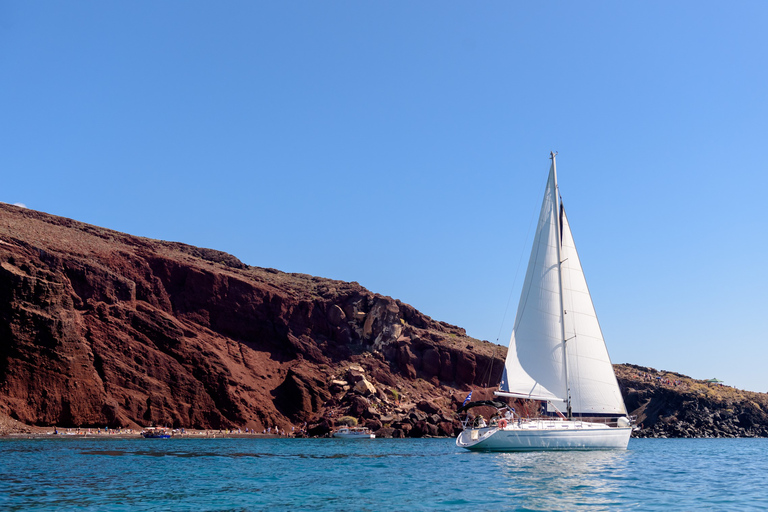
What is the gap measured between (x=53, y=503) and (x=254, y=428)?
61.4 m

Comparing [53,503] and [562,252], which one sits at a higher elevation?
[562,252]

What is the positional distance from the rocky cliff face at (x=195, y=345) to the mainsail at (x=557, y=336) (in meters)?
40.9

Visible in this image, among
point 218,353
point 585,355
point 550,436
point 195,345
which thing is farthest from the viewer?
point 218,353

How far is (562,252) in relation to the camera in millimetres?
41031

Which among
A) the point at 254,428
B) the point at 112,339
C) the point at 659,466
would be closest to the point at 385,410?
the point at 254,428

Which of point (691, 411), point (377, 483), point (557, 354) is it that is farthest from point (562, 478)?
point (691, 411)

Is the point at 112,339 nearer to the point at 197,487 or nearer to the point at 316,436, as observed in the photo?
the point at 316,436

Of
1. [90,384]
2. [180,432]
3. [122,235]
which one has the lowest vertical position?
[180,432]

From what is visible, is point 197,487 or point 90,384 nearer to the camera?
point 197,487

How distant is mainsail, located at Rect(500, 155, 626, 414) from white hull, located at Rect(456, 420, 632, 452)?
5.10ft

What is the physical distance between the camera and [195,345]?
8250 cm

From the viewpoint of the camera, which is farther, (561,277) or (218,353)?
(218,353)

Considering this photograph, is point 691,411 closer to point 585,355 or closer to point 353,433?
point 353,433

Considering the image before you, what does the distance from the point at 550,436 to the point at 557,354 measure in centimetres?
523
